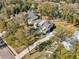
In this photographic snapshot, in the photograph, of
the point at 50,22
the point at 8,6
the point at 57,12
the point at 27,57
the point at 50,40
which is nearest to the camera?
the point at 27,57

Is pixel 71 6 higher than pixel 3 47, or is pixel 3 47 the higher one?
pixel 71 6

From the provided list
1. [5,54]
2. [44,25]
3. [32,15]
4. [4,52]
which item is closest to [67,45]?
[5,54]

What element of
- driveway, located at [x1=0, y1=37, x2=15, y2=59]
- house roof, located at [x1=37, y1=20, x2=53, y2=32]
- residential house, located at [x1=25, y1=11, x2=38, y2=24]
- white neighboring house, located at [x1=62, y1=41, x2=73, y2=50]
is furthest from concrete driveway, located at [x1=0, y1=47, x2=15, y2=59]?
residential house, located at [x1=25, y1=11, x2=38, y2=24]

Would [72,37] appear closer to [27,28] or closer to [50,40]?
[50,40]

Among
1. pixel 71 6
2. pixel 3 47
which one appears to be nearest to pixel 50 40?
pixel 3 47

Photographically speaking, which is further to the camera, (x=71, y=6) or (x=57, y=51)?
(x=71, y=6)

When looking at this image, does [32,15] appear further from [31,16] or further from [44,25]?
[44,25]

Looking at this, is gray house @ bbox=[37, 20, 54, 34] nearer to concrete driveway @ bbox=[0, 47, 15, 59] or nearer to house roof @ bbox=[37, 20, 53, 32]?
house roof @ bbox=[37, 20, 53, 32]

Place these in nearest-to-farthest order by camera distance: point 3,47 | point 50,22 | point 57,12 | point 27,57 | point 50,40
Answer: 1. point 27,57
2. point 50,40
3. point 3,47
4. point 50,22
5. point 57,12

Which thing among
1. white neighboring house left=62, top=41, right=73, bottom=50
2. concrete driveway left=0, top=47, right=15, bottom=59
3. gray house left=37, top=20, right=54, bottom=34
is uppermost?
white neighboring house left=62, top=41, right=73, bottom=50
